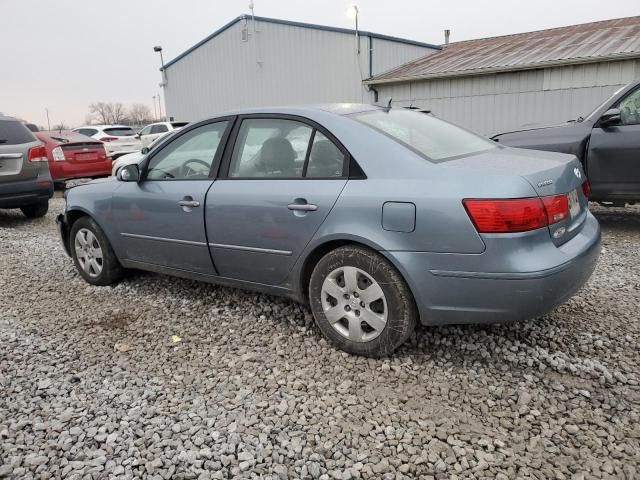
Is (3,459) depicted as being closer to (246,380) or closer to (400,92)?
(246,380)

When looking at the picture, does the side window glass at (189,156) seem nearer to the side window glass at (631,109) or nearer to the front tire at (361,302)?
the front tire at (361,302)

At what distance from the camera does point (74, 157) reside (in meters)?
10.7

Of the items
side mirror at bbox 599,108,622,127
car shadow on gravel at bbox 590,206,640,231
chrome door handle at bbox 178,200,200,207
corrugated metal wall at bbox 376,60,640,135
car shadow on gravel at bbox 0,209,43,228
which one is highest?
corrugated metal wall at bbox 376,60,640,135

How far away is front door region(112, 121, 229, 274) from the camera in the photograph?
3572 mm

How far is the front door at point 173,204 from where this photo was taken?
3572mm

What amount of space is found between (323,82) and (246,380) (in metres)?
15.1

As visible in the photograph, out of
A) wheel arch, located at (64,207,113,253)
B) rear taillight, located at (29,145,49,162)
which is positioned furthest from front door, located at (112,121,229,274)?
rear taillight, located at (29,145,49,162)

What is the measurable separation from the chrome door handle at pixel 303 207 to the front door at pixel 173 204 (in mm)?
791

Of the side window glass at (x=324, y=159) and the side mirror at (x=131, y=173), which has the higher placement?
the side window glass at (x=324, y=159)

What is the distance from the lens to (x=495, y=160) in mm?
2891

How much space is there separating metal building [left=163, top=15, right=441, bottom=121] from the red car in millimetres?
8126

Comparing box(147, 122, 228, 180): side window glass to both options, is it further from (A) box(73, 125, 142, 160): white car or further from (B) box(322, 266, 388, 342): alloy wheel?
(A) box(73, 125, 142, 160): white car

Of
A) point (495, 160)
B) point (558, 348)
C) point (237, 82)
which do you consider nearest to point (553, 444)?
point (558, 348)

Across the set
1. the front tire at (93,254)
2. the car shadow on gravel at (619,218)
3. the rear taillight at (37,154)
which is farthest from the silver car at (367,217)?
the rear taillight at (37,154)
